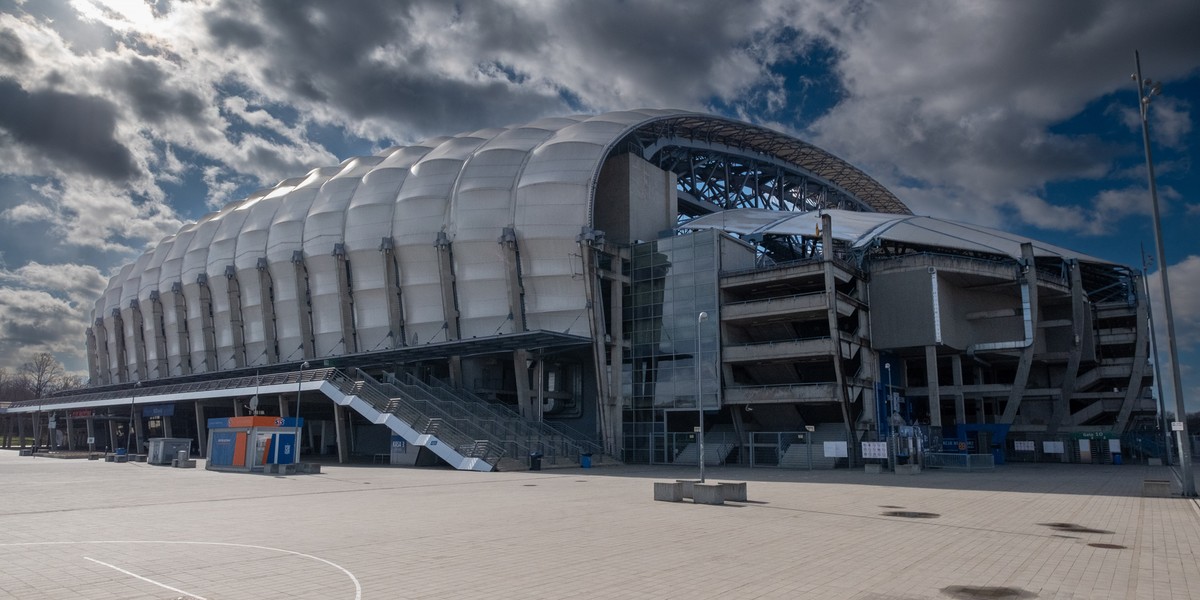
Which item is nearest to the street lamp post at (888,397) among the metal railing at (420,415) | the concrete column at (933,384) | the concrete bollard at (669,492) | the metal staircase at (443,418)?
the concrete column at (933,384)

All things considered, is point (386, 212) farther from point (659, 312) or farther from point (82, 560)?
point (82, 560)

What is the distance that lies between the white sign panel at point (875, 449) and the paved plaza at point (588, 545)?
53.6 feet

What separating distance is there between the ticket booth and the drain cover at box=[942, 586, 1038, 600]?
3820 cm

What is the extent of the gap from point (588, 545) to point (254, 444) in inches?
1279

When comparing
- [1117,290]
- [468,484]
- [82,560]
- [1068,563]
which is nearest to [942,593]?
[1068,563]

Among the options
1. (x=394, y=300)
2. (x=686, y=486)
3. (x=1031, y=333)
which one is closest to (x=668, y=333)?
(x=394, y=300)

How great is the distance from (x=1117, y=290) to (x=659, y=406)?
51.1m

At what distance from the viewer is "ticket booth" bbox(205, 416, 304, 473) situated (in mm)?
42500

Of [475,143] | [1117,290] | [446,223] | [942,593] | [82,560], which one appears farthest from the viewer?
[1117,290]

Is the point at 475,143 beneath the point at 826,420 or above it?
above

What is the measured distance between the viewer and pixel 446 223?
64.2 m

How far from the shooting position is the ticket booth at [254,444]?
139 feet

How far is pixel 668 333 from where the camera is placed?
194 feet

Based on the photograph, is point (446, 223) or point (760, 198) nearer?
point (446, 223)
